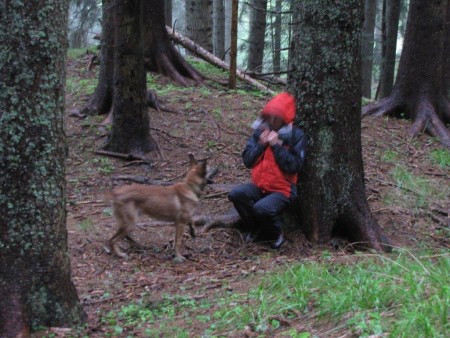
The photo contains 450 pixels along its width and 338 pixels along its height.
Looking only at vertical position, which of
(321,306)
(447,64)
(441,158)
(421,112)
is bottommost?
(441,158)

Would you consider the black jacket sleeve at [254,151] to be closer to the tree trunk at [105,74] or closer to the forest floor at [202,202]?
the forest floor at [202,202]

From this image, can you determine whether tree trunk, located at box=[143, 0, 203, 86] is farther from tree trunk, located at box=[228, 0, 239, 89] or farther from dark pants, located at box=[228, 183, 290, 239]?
dark pants, located at box=[228, 183, 290, 239]

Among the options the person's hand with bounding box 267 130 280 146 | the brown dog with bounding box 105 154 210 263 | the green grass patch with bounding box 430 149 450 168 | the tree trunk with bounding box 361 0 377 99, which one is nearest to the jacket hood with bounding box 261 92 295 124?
the person's hand with bounding box 267 130 280 146

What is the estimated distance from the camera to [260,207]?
675 centimetres

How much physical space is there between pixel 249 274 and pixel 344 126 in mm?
2413

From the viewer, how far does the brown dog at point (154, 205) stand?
21.7 feet

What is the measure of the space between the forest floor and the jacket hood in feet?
5.35

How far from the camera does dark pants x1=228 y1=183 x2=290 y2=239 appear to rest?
6.75 metres

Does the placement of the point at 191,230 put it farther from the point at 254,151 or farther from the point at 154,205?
the point at 254,151

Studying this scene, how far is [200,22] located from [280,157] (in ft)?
41.3

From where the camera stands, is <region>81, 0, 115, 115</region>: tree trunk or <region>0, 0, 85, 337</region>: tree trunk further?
<region>81, 0, 115, 115</region>: tree trunk

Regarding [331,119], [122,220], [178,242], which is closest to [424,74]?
[331,119]

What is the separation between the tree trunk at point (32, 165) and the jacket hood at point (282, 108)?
2.98m

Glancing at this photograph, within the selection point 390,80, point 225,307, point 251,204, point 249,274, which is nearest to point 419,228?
point 251,204
